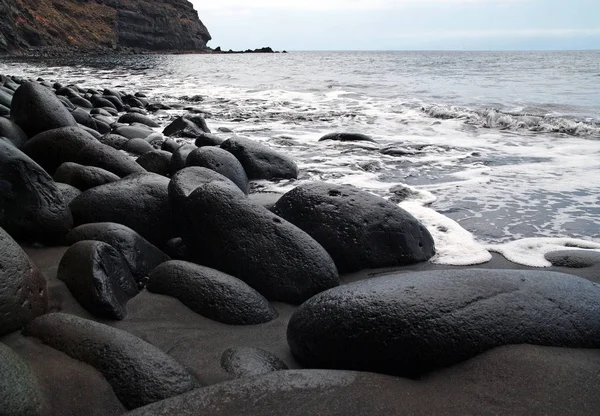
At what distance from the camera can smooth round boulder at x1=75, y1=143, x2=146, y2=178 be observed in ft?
12.8

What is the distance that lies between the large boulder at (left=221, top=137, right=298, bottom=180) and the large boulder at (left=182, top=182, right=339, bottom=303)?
2.27 meters

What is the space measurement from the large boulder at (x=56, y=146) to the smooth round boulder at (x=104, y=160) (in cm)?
19

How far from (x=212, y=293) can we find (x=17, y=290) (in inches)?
30.8

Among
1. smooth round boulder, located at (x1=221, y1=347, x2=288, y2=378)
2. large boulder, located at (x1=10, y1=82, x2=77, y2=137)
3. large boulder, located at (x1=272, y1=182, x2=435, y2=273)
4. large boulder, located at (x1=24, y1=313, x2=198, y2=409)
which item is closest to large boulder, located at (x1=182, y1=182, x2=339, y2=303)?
large boulder, located at (x1=272, y1=182, x2=435, y2=273)

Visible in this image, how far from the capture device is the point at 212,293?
2.32 metres

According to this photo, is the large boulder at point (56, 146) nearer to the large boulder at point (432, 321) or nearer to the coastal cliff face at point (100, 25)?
the large boulder at point (432, 321)

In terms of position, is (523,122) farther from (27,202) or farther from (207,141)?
(27,202)

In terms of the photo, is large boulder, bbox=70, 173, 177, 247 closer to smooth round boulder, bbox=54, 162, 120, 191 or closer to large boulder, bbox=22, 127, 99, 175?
smooth round boulder, bbox=54, 162, 120, 191

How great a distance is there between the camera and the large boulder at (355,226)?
304 centimetres

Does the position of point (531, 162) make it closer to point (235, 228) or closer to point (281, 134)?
point (281, 134)

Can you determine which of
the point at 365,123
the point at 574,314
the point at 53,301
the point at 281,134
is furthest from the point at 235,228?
the point at 365,123

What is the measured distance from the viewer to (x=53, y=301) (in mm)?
2143

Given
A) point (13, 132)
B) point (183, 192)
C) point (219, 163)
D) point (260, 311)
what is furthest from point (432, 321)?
point (13, 132)

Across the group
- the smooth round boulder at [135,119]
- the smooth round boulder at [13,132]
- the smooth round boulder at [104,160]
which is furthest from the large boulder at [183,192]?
the smooth round boulder at [135,119]
